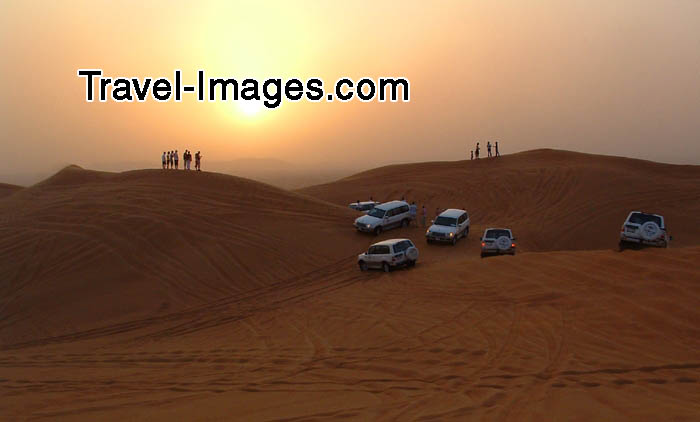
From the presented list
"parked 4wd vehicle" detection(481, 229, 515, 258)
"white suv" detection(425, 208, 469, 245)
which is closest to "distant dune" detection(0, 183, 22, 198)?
"white suv" detection(425, 208, 469, 245)

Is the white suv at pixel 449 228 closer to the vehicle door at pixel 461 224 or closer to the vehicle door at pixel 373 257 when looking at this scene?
the vehicle door at pixel 461 224

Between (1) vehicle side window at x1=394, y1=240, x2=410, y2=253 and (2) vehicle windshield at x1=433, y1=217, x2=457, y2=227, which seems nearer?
(1) vehicle side window at x1=394, y1=240, x2=410, y2=253

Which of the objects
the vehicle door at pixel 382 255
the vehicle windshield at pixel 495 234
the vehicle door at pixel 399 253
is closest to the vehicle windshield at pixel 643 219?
the vehicle windshield at pixel 495 234

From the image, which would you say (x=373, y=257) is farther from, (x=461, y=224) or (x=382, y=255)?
(x=461, y=224)

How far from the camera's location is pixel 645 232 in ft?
66.2

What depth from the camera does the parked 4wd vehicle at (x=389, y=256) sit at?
20.2 meters

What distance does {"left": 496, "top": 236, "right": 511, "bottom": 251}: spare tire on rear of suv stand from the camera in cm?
2139

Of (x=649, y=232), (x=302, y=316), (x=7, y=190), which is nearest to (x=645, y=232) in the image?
(x=649, y=232)

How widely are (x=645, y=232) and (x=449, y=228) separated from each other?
8608mm

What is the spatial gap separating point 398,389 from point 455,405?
120cm

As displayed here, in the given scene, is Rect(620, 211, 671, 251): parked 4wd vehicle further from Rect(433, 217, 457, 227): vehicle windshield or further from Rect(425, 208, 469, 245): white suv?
Rect(433, 217, 457, 227): vehicle windshield

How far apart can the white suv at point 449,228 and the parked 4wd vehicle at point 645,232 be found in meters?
7.57

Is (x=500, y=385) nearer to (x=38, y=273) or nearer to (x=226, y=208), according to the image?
(x=38, y=273)

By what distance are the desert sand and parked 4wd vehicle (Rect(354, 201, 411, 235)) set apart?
60 cm
